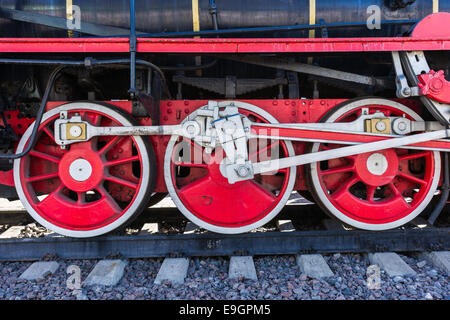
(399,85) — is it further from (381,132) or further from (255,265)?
(255,265)

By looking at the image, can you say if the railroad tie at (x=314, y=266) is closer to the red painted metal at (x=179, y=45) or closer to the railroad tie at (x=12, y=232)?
the red painted metal at (x=179, y=45)

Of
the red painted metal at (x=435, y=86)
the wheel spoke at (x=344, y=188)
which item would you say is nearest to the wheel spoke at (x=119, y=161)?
the wheel spoke at (x=344, y=188)

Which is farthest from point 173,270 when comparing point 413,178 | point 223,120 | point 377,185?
point 413,178

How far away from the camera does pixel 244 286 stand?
1.74 metres

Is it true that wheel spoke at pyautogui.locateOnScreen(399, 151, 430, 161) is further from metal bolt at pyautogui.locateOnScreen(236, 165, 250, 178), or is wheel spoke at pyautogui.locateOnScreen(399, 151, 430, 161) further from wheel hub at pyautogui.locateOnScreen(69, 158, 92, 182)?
wheel hub at pyautogui.locateOnScreen(69, 158, 92, 182)

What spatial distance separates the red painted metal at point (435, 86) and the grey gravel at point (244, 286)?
46.8 inches

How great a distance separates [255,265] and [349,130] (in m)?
1.21

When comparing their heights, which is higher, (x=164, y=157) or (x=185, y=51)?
(x=185, y=51)

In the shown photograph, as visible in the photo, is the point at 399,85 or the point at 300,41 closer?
the point at 300,41

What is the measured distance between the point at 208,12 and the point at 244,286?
1.96m
